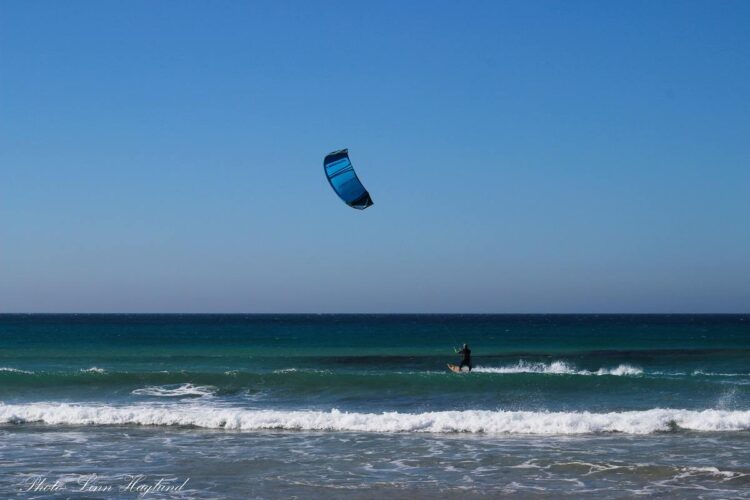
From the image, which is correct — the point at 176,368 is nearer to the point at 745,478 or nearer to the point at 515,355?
the point at 515,355

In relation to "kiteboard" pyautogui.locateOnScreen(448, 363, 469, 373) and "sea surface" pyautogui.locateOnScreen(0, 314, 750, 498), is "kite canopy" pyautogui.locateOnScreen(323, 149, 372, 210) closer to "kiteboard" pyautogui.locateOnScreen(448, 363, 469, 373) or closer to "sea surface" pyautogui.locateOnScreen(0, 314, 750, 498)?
"sea surface" pyautogui.locateOnScreen(0, 314, 750, 498)

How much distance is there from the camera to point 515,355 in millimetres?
40625

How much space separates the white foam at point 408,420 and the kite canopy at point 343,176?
5302mm

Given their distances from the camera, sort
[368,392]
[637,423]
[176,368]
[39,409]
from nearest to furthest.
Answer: [637,423]
[39,409]
[368,392]
[176,368]

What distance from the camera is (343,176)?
1459 centimetres

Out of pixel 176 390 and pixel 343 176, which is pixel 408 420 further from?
pixel 176 390

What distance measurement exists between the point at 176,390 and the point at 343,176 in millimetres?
11580

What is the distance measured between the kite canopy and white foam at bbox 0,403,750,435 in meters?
5.30

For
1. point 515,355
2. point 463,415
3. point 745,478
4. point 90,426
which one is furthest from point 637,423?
point 515,355

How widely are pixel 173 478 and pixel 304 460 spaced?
7.67ft

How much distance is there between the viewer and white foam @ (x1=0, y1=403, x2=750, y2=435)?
16859 mm

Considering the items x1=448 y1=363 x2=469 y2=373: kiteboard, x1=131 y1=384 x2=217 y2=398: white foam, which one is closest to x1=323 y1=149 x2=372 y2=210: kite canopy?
x1=131 y1=384 x2=217 y2=398: white foam

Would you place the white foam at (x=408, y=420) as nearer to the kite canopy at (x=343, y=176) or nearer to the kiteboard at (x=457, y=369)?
the kite canopy at (x=343, y=176)

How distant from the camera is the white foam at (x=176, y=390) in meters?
22.9
